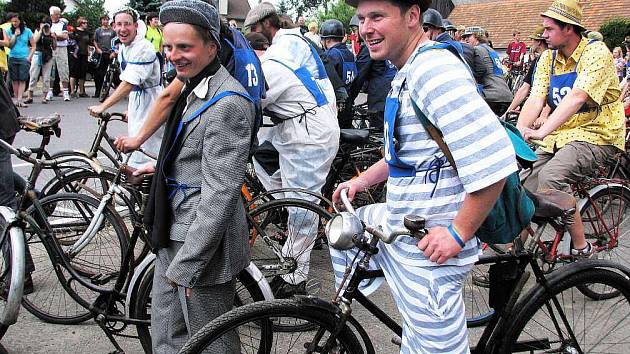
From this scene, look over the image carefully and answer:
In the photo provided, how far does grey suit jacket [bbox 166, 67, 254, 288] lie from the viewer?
248 centimetres

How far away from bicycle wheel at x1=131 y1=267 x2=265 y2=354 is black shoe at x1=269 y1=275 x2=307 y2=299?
684 mm

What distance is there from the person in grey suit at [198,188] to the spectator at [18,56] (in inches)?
462

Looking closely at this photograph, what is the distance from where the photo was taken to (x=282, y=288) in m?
4.02

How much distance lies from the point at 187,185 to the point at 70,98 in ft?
46.9

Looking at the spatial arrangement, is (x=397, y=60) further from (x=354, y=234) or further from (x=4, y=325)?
(x=4, y=325)

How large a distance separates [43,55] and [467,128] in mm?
14508

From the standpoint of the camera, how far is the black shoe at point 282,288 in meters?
3.96

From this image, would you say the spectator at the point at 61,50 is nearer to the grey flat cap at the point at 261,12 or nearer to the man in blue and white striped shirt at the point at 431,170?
the grey flat cap at the point at 261,12

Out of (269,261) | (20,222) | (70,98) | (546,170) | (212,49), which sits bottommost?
(70,98)

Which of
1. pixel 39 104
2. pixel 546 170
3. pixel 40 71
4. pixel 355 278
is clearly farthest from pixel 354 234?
pixel 40 71

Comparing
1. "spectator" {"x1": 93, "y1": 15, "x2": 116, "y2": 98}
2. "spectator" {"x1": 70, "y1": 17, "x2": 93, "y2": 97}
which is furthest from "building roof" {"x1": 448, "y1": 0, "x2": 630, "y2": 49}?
"spectator" {"x1": 70, "y1": 17, "x2": 93, "y2": 97}

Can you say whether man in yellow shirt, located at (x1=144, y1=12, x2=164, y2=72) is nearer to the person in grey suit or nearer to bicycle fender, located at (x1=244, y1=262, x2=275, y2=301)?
bicycle fender, located at (x1=244, y1=262, x2=275, y2=301)

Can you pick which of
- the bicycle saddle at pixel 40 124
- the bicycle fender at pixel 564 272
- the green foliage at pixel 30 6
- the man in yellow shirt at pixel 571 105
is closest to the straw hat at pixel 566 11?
the man in yellow shirt at pixel 571 105

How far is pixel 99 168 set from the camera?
400 centimetres
